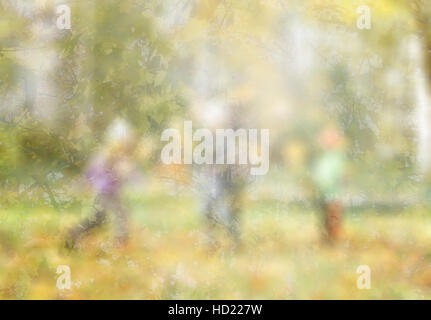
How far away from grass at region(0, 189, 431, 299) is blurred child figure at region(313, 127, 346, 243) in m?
0.08

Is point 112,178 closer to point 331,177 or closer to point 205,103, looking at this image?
point 205,103

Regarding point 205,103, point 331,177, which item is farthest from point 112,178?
point 331,177

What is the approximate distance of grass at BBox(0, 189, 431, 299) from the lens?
8.66ft

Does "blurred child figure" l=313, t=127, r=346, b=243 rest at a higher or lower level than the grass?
higher

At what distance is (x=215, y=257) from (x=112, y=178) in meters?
1.04

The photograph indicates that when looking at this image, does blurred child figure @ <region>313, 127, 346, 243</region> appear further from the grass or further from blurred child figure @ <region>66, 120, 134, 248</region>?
blurred child figure @ <region>66, 120, 134, 248</region>

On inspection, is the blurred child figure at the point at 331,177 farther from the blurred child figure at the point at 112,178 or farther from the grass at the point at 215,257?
the blurred child figure at the point at 112,178

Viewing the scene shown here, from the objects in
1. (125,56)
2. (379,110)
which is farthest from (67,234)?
(379,110)

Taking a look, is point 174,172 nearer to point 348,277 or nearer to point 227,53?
point 227,53

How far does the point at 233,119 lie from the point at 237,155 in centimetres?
29

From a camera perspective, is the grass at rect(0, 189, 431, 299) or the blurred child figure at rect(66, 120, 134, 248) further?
the blurred child figure at rect(66, 120, 134, 248)

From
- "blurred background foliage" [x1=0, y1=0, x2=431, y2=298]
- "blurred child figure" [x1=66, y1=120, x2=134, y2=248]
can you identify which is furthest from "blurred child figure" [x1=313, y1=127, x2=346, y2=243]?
"blurred child figure" [x1=66, y1=120, x2=134, y2=248]

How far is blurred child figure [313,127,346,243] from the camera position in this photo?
2854mm
